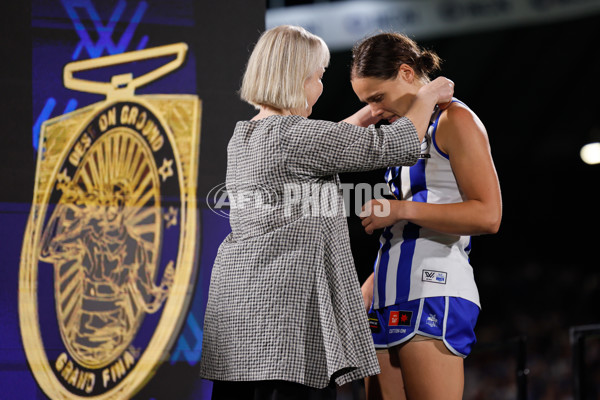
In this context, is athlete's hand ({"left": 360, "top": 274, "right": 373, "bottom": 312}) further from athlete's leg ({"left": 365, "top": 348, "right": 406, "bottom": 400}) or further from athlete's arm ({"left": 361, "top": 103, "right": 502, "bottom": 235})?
athlete's arm ({"left": 361, "top": 103, "right": 502, "bottom": 235})

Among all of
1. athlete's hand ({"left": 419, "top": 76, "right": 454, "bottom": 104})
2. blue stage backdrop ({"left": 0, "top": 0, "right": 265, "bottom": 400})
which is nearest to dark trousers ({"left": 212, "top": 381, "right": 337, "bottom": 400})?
blue stage backdrop ({"left": 0, "top": 0, "right": 265, "bottom": 400})

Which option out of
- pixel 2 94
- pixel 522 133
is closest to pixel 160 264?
pixel 2 94

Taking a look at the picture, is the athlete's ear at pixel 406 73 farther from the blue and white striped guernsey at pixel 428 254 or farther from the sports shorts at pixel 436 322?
the sports shorts at pixel 436 322

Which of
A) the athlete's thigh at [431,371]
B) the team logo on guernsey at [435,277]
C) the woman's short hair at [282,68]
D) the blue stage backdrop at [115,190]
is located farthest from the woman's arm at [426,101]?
the blue stage backdrop at [115,190]

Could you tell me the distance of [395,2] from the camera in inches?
223

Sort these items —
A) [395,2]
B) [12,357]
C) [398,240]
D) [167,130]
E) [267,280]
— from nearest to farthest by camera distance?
[267,280]
[398,240]
[12,357]
[167,130]
[395,2]

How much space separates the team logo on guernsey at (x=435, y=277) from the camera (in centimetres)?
171

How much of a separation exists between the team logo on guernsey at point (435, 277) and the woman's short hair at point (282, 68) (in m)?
0.53

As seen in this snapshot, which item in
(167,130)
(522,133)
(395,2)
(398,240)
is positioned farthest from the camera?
(522,133)

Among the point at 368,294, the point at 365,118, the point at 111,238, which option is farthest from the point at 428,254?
the point at 111,238

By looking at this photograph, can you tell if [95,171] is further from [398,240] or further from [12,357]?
[398,240]

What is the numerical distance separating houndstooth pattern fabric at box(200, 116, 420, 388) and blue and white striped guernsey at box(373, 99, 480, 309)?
8.5 inches

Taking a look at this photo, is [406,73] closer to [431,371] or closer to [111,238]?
[431,371]

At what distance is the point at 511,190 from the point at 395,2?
5.01m
